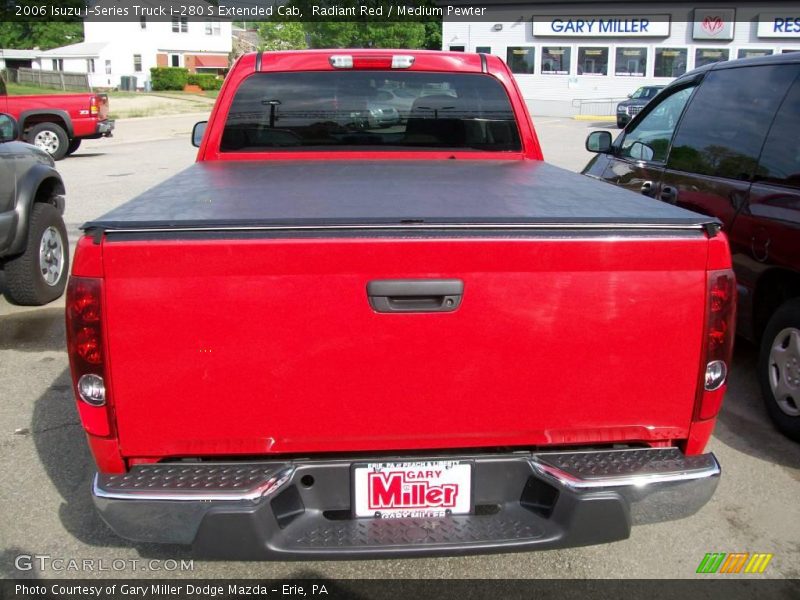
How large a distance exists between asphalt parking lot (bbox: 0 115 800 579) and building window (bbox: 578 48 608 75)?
38.3 meters

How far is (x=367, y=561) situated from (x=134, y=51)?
75.2 meters

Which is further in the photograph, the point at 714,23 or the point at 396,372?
the point at 714,23

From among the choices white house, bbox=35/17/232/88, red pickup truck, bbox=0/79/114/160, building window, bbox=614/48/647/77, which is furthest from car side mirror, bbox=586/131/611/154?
white house, bbox=35/17/232/88

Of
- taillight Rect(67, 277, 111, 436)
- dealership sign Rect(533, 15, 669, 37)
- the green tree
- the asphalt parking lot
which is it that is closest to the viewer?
taillight Rect(67, 277, 111, 436)

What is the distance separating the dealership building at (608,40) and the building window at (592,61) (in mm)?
52

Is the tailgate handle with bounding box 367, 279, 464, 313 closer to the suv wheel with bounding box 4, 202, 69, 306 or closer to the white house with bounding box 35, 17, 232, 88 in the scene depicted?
the suv wheel with bounding box 4, 202, 69, 306

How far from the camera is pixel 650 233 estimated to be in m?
2.31

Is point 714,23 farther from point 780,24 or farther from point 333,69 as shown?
point 333,69

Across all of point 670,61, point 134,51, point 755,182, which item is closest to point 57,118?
point 755,182

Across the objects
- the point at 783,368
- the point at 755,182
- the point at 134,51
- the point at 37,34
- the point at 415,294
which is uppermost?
the point at 37,34

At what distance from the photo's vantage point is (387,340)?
7.50 ft

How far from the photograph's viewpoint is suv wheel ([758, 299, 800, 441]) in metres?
4.07

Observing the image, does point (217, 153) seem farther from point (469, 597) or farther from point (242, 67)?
point (469, 597)

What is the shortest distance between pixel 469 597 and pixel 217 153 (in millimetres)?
2844
